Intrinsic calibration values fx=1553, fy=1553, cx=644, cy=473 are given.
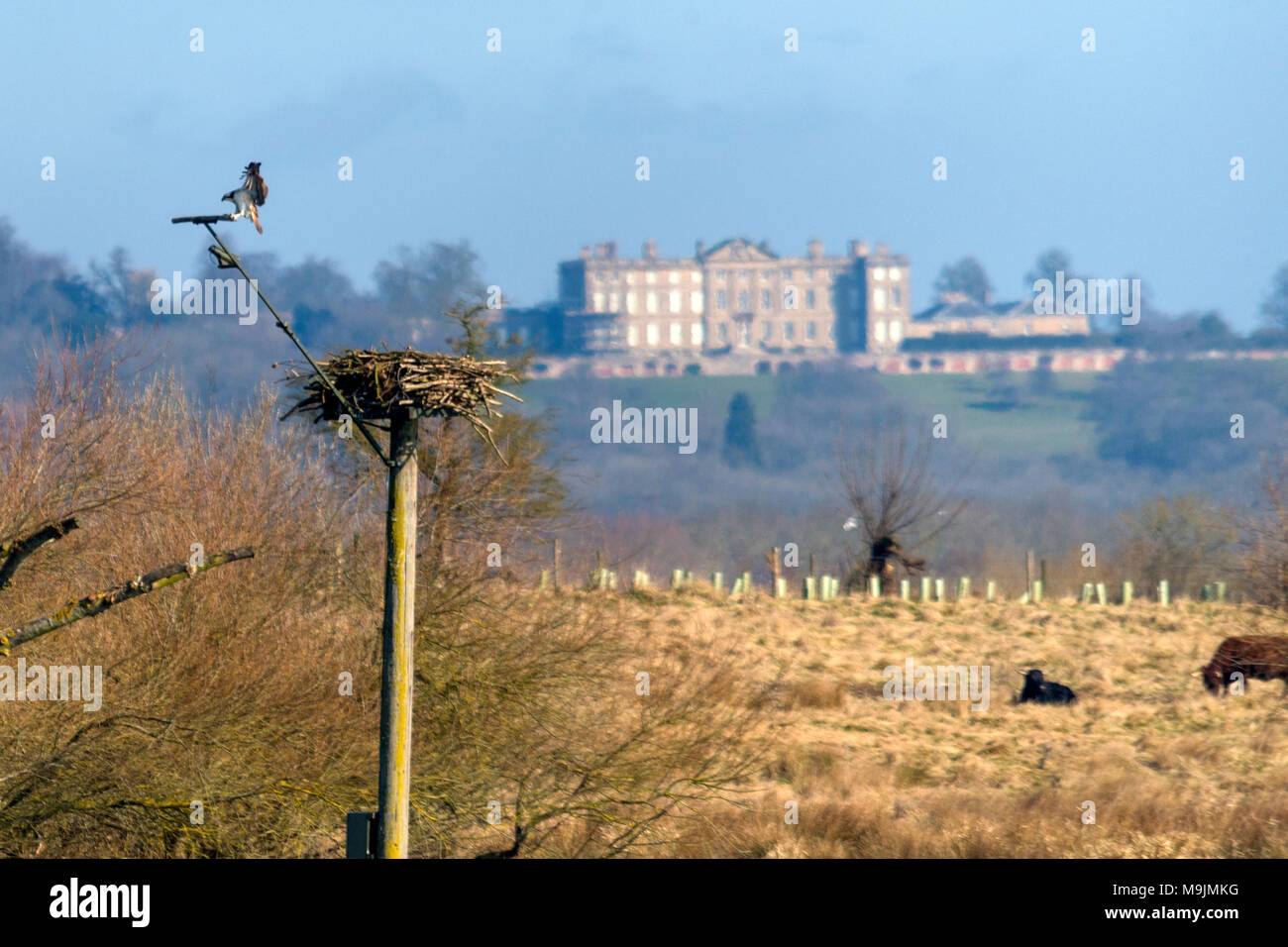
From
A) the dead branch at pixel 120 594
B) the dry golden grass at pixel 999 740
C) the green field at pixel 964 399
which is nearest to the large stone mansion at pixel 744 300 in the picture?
the green field at pixel 964 399

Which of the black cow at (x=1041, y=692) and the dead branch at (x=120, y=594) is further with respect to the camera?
the black cow at (x=1041, y=692)

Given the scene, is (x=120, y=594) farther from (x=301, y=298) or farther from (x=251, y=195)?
(x=301, y=298)

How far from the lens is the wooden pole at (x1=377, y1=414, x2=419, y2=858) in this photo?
14633mm

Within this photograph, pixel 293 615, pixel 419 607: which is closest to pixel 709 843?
pixel 419 607

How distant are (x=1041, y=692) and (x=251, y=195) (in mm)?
29151

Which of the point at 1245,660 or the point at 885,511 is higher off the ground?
the point at 885,511

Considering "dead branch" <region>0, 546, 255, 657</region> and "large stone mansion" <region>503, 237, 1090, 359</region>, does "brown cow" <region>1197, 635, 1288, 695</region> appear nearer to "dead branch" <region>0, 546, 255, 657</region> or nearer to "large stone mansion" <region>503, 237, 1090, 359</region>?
"dead branch" <region>0, 546, 255, 657</region>

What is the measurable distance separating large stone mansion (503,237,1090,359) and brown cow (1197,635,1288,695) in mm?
136429

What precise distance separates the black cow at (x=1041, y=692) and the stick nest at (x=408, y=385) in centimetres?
2574

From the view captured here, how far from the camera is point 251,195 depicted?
1283 cm

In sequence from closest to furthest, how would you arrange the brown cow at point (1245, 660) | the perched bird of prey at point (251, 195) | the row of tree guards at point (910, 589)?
the perched bird of prey at point (251, 195) < the brown cow at point (1245, 660) < the row of tree guards at point (910, 589)

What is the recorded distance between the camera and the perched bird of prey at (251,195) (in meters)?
12.6

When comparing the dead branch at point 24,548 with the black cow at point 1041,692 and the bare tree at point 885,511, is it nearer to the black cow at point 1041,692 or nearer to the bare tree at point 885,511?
the black cow at point 1041,692

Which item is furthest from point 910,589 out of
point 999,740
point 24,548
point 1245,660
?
point 24,548
